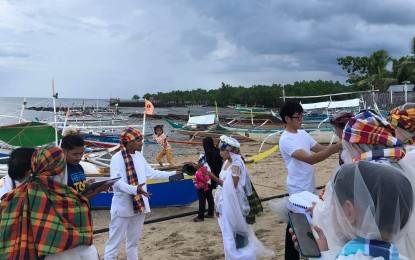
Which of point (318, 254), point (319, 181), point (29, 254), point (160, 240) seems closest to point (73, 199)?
point (29, 254)

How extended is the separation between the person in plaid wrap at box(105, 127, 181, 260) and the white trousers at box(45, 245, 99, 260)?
1.19 meters

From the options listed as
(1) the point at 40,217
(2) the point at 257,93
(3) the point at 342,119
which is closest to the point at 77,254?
(1) the point at 40,217

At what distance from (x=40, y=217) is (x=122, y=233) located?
167 cm

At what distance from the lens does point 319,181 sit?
8516mm

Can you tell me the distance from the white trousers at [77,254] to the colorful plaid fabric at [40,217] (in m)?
0.07

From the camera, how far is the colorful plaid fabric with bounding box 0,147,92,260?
206cm

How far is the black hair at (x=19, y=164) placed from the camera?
254 cm

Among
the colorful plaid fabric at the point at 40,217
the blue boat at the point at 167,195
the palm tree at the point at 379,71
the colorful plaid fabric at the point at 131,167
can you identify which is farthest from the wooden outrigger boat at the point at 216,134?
the palm tree at the point at 379,71

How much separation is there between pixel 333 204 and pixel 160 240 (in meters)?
4.23

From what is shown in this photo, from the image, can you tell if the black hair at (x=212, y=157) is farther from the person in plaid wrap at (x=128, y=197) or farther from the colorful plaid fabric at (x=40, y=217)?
the colorful plaid fabric at (x=40, y=217)

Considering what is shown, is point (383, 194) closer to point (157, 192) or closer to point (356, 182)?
point (356, 182)

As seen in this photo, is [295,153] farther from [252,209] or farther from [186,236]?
[186,236]

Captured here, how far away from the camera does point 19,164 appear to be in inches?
100

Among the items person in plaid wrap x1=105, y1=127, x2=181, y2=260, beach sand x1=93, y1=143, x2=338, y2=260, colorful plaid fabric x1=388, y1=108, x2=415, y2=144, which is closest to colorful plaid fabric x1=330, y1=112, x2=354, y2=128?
colorful plaid fabric x1=388, y1=108, x2=415, y2=144
